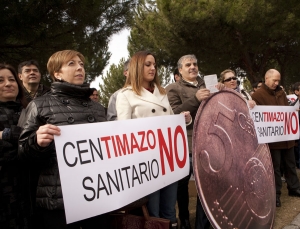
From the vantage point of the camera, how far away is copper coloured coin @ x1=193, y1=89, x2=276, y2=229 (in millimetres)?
2445

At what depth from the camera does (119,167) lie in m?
1.97

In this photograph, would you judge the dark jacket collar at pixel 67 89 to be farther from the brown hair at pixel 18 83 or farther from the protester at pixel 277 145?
the protester at pixel 277 145

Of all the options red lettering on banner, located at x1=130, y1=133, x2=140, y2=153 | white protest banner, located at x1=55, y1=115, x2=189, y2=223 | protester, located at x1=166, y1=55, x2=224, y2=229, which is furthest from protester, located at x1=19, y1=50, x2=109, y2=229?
protester, located at x1=166, y1=55, x2=224, y2=229

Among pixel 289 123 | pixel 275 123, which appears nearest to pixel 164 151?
pixel 275 123

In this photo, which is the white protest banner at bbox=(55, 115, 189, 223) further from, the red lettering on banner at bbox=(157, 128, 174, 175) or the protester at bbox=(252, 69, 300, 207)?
the protester at bbox=(252, 69, 300, 207)

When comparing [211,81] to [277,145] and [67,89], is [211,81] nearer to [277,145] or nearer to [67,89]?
[67,89]

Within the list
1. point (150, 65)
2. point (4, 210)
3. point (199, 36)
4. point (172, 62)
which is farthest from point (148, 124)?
point (172, 62)

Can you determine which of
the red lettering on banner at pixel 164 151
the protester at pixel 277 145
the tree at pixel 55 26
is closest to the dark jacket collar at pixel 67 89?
the red lettering on banner at pixel 164 151

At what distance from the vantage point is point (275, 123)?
3969 mm

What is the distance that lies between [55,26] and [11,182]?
4378 millimetres

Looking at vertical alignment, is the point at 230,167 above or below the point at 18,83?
below

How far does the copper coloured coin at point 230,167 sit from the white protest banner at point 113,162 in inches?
8.2

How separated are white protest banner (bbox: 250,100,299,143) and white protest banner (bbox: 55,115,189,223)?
1380 millimetres

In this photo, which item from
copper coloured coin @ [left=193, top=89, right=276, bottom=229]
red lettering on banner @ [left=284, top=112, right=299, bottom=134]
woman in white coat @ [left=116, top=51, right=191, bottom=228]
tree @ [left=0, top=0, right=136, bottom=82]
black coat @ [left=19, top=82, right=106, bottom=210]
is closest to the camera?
black coat @ [left=19, top=82, right=106, bottom=210]
